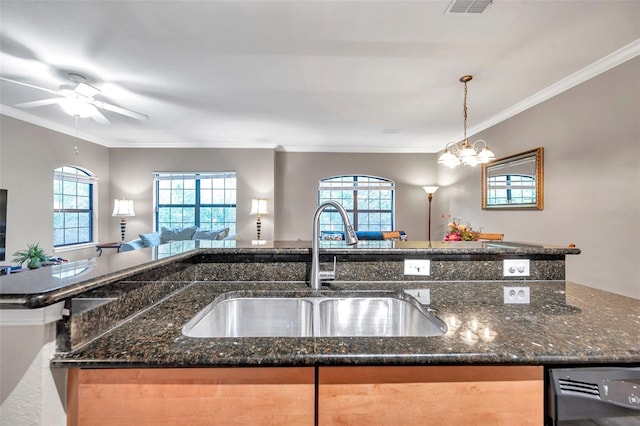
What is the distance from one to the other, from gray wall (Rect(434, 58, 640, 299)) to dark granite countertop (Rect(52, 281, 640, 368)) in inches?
81.3

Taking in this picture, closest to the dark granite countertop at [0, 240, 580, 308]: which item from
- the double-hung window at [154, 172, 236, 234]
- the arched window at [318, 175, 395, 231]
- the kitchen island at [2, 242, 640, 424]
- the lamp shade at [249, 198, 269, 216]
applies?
the kitchen island at [2, 242, 640, 424]

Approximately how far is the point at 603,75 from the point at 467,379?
3273 millimetres

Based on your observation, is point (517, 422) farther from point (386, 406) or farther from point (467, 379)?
point (386, 406)

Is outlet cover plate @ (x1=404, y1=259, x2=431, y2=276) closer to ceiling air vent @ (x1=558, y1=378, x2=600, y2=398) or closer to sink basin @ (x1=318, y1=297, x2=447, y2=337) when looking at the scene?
sink basin @ (x1=318, y1=297, x2=447, y2=337)

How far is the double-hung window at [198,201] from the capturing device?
224 inches

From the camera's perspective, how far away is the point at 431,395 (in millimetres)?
660

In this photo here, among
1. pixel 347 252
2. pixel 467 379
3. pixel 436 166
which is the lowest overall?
pixel 467 379

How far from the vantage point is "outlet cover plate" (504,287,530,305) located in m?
1.08

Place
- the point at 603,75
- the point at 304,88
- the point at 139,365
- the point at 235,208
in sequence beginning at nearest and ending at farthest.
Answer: the point at 139,365, the point at 603,75, the point at 304,88, the point at 235,208

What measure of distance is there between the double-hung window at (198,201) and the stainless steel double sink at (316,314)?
471 centimetres

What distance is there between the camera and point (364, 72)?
276cm

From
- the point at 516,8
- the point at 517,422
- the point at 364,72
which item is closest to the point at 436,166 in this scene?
the point at 364,72

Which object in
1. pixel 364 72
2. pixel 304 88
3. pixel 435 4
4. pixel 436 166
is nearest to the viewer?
pixel 435 4

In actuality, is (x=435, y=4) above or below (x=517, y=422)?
above
